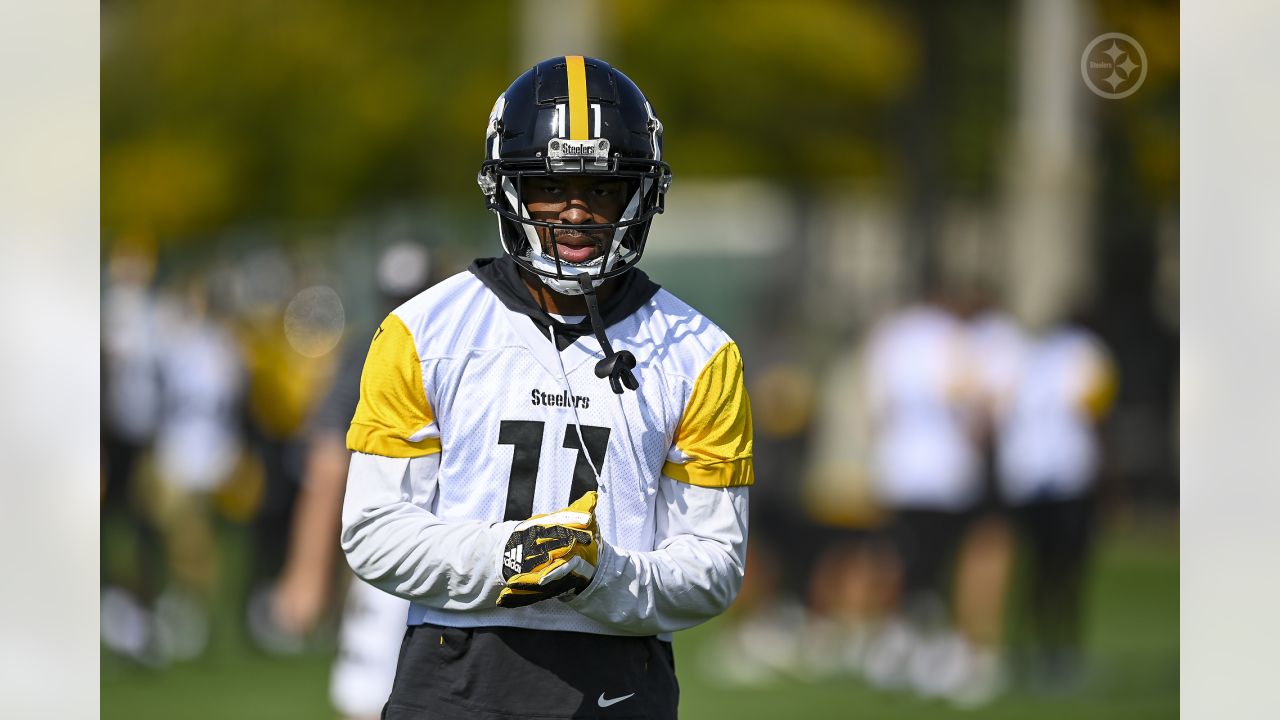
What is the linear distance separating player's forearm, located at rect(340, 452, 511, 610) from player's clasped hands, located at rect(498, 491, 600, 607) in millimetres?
59

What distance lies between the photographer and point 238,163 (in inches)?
1105

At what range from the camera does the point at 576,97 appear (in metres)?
4.32

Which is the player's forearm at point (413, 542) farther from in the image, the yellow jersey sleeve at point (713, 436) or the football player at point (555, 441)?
the yellow jersey sleeve at point (713, 436)

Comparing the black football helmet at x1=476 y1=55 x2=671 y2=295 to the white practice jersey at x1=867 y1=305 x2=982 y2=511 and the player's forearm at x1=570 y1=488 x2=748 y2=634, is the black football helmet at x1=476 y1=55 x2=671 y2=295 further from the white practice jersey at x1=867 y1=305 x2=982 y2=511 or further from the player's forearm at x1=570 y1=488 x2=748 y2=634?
the white practice jersey at x1=867 y1=305 x2=982 y2=511

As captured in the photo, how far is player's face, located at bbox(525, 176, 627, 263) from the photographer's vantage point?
4.27 metres

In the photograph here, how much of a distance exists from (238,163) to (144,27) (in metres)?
2.54

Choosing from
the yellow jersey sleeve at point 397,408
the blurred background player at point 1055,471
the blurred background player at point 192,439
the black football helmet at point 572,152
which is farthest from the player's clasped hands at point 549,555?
the blurred background player at point 192,439

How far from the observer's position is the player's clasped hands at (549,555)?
384 centimetres

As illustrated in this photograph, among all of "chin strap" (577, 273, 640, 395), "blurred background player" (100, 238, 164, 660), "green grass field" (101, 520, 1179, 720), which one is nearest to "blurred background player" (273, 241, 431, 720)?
"chin strap" (577, 273, 640, 395)

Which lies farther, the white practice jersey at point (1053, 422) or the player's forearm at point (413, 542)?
the white practice jersey at point (1053, 422)

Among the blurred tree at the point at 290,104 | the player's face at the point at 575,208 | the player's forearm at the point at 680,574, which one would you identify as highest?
the blurred tree at the point at 290,104

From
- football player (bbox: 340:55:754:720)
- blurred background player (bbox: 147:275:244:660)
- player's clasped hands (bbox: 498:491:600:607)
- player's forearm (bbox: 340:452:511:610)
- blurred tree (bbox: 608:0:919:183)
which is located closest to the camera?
player's clasped hands (bbox: 498:491:600:607)

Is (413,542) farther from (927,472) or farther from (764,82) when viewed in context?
(764,82)

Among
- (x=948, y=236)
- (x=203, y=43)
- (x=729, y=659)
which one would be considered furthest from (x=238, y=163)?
(x=729, y=659)
